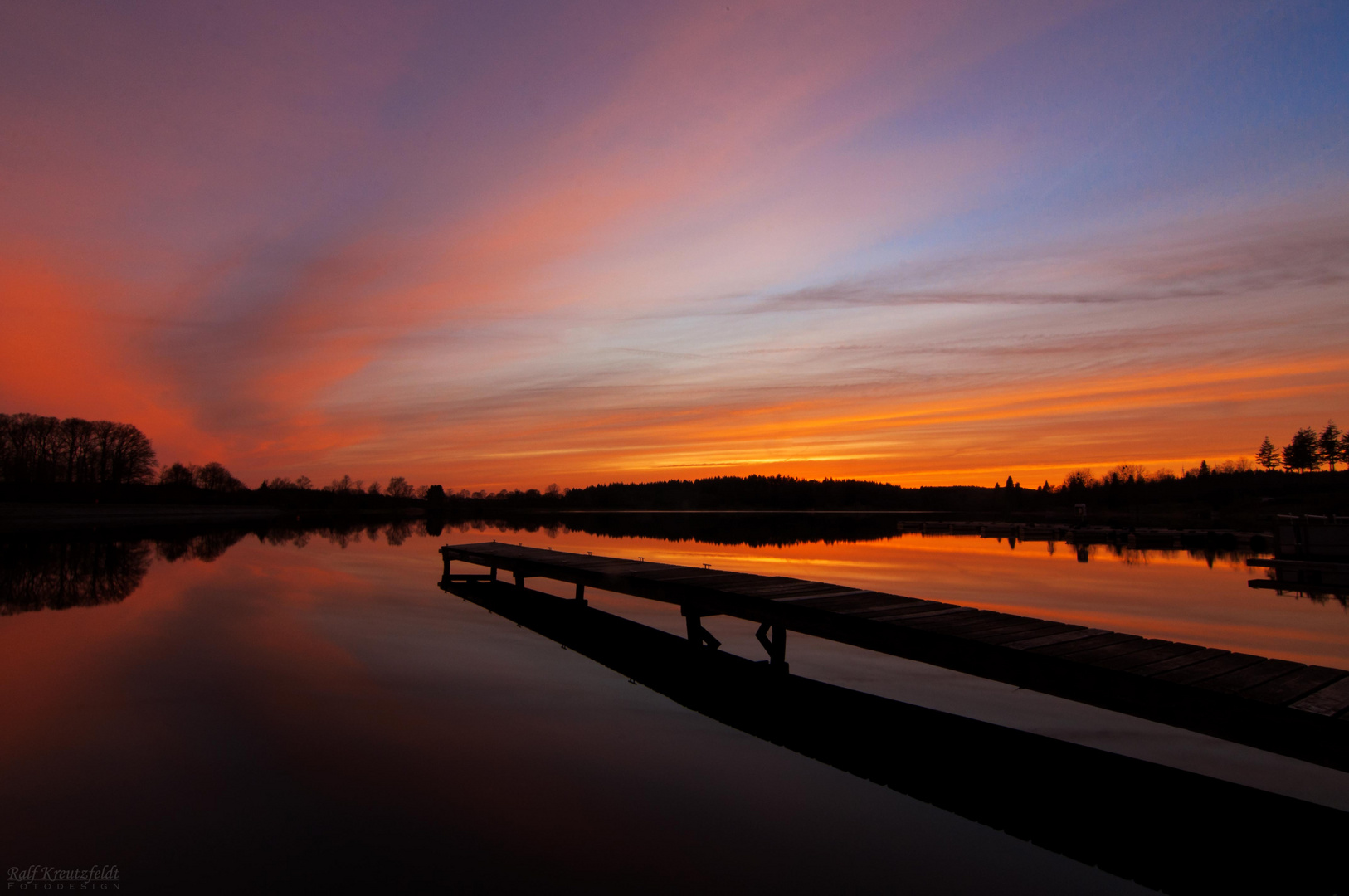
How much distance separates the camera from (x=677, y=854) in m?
5.23

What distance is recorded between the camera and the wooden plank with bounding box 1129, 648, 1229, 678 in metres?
5.78

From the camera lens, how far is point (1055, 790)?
6.30 metres

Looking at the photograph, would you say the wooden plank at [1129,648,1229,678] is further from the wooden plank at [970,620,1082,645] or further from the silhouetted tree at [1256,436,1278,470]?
the silhouetted tree at [1256,436,1278,470]

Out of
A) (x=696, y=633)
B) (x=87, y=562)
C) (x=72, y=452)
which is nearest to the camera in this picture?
(x=696, y=633)

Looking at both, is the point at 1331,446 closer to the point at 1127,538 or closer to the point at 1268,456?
the point at 1268,456

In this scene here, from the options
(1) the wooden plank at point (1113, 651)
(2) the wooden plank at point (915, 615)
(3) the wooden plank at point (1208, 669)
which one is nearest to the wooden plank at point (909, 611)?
(2) the wooden plank at point (915, 615)

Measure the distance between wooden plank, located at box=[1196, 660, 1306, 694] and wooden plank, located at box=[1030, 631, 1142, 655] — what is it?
3.72 feet

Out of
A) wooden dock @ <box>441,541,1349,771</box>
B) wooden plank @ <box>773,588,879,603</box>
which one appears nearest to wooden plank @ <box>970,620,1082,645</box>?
wooden dock @ <box>441,541,1349,771</box>

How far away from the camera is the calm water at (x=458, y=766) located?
16.5ft

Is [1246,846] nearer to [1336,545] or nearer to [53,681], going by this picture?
[53,681]

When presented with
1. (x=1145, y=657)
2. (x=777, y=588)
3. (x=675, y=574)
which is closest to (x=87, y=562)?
(x=675, y=574)

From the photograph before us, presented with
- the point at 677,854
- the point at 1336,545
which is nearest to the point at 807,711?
the point at 677,854

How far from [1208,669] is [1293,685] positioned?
0.58 metres

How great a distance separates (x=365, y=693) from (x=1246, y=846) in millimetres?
9658
